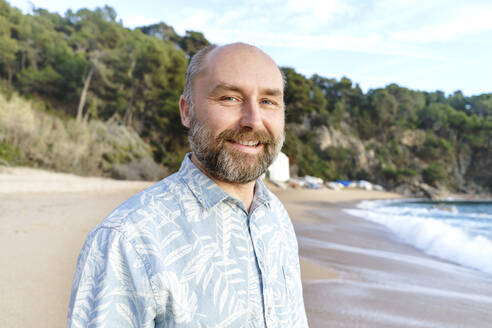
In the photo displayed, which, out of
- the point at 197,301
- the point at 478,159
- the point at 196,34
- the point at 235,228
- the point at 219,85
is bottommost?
the point at 478,159

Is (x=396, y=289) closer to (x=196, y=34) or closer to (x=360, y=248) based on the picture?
(x=360, y=248)

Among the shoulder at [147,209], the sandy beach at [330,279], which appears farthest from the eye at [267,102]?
the sandy beach at [330,279]

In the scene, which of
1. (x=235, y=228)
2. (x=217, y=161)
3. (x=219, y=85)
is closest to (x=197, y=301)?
(x=235, y=228)

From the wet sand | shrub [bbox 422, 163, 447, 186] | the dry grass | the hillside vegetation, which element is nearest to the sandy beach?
the wet sand

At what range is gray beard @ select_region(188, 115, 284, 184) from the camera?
112cm

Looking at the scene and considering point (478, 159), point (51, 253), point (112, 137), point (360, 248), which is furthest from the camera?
point (478, 159)

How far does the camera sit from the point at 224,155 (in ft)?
3.64

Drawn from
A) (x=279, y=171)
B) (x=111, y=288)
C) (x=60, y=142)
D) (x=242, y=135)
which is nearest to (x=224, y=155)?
(x=242, y=135)

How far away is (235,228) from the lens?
3.43 feet

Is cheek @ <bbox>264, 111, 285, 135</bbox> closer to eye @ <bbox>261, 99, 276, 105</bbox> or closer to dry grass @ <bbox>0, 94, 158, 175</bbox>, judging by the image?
eye @ <bbox>261, 99, 276, 105</bbox>

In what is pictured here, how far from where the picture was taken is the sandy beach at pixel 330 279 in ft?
10.3

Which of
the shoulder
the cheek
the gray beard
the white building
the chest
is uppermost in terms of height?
the cheek

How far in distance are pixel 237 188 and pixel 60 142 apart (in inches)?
668

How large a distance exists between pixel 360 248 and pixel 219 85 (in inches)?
268
